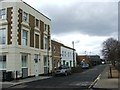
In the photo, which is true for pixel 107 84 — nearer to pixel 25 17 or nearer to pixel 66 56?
pixel 25 17

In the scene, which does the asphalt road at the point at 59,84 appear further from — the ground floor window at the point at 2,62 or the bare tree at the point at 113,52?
the ground floor window at the point at 2,62

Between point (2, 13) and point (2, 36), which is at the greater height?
point (2, 13)

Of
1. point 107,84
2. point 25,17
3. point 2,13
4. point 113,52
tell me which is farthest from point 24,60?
point 113,52

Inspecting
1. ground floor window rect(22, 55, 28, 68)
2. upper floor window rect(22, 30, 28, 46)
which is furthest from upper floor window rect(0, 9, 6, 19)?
ground floor window rect(22, 55, 28, 68)

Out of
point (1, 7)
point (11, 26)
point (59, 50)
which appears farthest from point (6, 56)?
point (59, 50)

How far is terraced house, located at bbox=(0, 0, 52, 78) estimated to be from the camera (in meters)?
33.8

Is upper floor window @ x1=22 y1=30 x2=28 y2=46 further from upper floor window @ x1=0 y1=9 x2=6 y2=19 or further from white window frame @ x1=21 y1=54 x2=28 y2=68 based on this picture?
upper floor window @ x1=0 y1=9 x2=6 y2=19

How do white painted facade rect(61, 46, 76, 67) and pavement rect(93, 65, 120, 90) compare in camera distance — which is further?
white painted facade rect(61, 46, 76, 67)

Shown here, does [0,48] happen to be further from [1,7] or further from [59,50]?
[59,50]

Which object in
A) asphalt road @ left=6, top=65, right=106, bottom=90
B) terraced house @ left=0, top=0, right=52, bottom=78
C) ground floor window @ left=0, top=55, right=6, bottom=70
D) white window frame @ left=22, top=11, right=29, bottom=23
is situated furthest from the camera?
white window frame @ left=22, top=11, right=29, bottom=23

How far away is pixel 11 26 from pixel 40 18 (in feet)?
33.7

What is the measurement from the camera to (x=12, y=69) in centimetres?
3338

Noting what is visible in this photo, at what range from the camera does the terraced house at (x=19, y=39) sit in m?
33.8

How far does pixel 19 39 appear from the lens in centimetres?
3481
